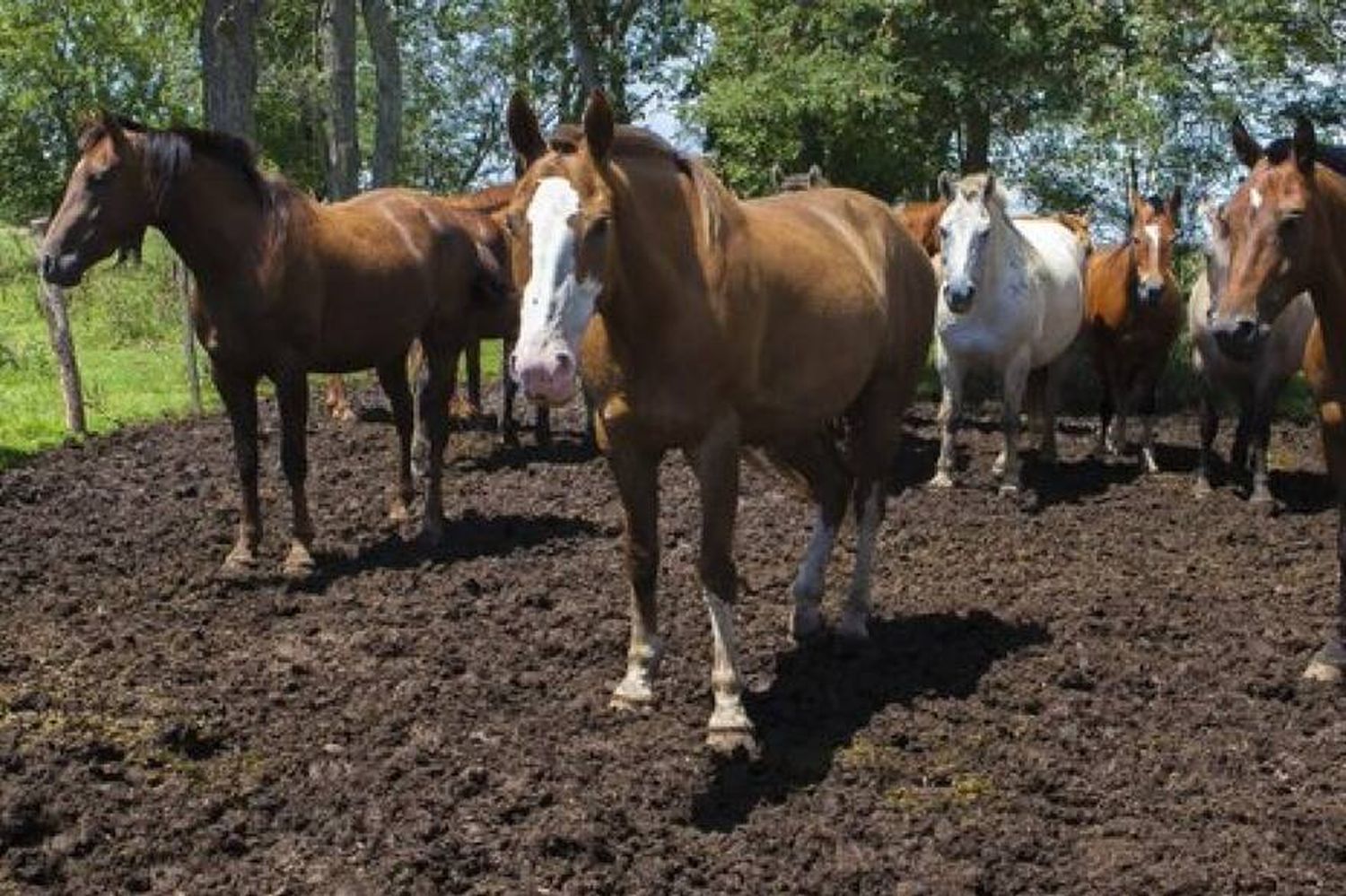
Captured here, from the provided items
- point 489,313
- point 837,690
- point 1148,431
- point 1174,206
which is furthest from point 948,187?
point 837,690

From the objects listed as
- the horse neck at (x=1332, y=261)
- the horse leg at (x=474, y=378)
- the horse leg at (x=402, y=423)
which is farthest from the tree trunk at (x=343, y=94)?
the horse neck at (x=1332, y=261)

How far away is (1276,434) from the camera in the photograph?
12.9 meters

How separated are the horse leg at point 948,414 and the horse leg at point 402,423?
353 centimetres

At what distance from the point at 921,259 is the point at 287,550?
3.73 m

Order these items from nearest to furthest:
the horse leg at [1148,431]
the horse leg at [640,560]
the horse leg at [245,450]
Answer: the horse leg at [640,560]
the horse leg at [245,450]
the horse leg at [1148,431]

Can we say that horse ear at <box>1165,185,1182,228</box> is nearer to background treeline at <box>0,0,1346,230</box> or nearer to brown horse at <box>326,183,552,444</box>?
background treeline at <box>0,0,1346,230</box>

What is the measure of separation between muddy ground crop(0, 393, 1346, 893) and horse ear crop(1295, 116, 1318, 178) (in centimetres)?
191

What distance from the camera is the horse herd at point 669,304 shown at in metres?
4.74

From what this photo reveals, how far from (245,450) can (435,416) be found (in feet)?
4.19

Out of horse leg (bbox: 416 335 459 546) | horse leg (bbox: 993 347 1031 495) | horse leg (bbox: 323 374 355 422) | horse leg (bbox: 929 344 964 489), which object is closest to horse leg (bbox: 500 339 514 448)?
horse leg (bbox: 416 335 459 546)

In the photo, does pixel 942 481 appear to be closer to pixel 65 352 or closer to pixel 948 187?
pixel 948 187

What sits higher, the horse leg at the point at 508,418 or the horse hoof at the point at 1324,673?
the horse leg at the point at 508,418

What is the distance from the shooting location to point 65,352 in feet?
38.8

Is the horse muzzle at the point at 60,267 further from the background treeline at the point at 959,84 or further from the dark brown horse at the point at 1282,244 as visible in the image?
the background treeline at the point at 959,84
